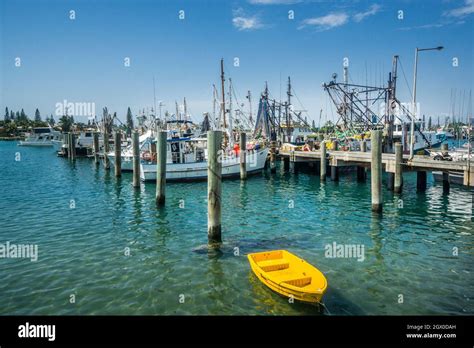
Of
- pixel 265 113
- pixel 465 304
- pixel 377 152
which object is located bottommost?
pixel 465 304

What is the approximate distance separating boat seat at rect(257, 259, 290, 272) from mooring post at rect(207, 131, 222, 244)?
3.47 m

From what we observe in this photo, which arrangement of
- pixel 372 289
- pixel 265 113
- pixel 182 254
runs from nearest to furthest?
1. pixel 372 289
2. pixel 182 254
3. pixel 265 113

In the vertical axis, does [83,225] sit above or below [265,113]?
below

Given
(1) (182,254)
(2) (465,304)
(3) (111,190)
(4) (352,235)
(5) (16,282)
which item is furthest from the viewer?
(3) (111,190)

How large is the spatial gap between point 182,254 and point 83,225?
713cm

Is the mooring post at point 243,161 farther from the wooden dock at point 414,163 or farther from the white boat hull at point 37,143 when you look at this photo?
the white boat hull at point 37,143

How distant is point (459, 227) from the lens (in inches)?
661

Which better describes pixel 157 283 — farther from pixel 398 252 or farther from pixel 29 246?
pixel 398 252

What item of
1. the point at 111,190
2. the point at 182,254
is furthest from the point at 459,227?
the point at 111,190

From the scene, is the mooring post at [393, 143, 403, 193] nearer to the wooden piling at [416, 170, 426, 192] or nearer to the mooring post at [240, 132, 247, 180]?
the wooden piling at [416, 170, 426, 192]

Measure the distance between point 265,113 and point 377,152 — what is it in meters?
31.2

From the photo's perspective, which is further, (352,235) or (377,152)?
(377,152)

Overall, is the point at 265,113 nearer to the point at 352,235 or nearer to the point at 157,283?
the point at 352,235

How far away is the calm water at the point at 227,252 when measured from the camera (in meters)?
9.59
